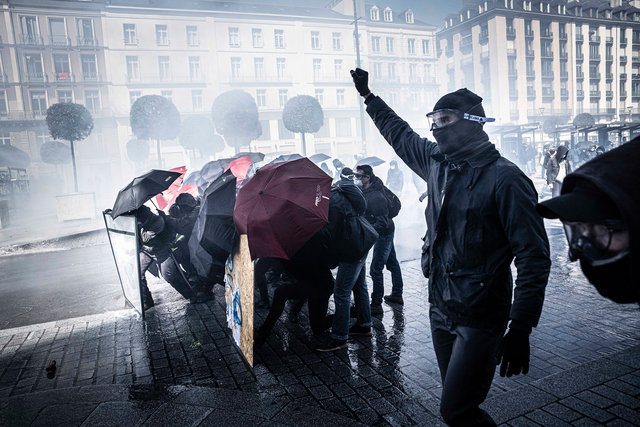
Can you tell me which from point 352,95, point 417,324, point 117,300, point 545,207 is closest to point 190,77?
point 352,95

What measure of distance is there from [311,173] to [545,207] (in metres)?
2.79

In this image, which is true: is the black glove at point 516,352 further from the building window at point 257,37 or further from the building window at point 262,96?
the building window at point 257,37

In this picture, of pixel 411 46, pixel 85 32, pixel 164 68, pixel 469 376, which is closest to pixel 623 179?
pixel 469 376

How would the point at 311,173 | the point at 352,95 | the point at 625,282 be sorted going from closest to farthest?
the point at 625,282 < the point at 311,173 < the point at 352,95

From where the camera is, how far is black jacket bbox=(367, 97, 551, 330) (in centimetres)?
213

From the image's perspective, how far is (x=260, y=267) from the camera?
19.5 ft

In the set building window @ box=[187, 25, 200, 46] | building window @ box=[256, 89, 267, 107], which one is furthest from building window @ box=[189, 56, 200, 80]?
building window @ box=[256, 89, 267, 107]

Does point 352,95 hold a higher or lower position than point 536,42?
lower

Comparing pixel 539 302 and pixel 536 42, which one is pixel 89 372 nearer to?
Result: pixel 539 302

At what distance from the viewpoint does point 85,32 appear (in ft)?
147

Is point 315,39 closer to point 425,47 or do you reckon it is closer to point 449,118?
point 425,47

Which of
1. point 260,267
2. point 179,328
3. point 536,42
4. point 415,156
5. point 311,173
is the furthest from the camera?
point 536,42

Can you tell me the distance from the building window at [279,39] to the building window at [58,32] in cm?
2113

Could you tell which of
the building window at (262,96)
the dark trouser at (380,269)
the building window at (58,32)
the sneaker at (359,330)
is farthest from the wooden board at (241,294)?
the building window at (58,32)
